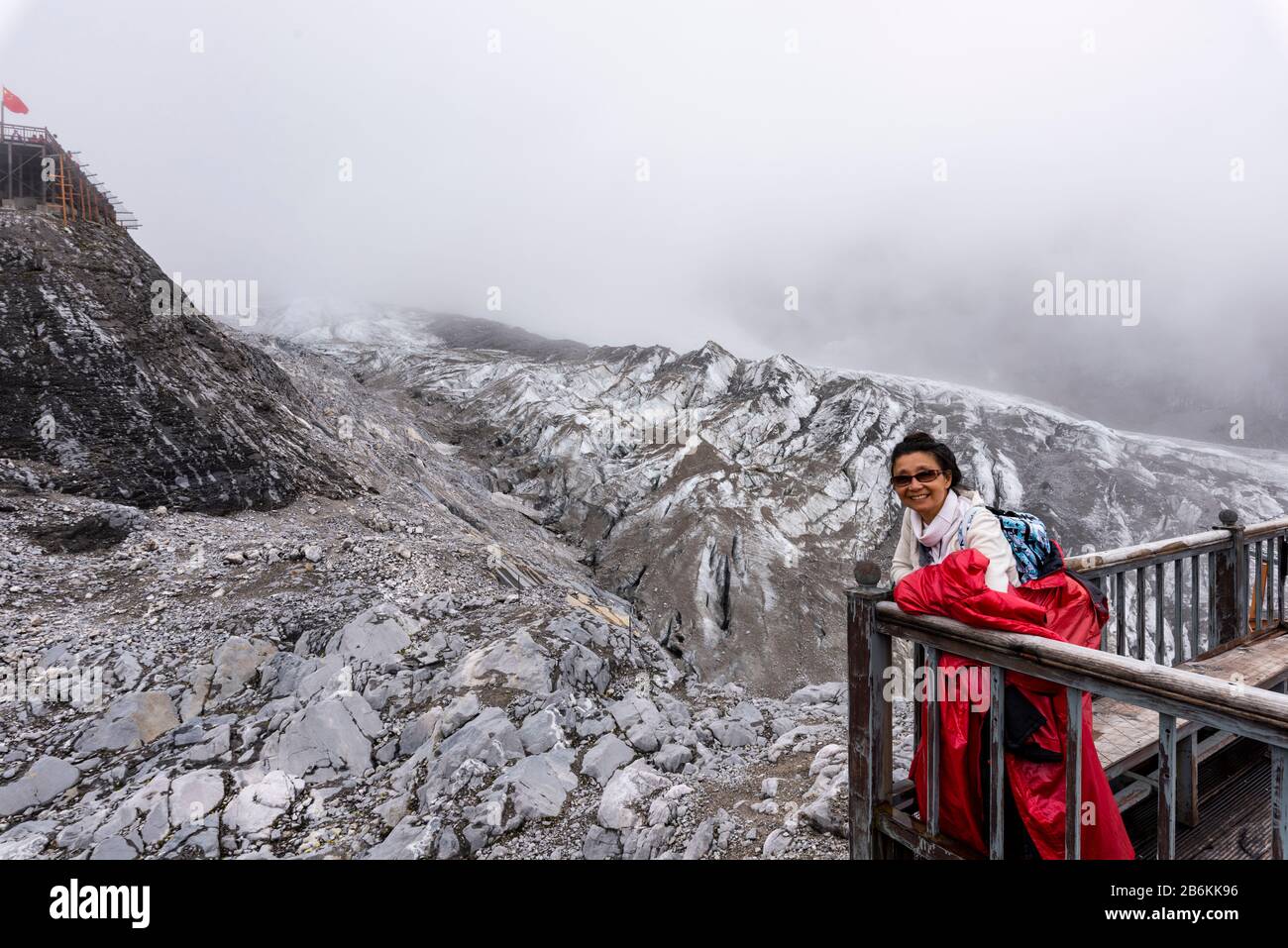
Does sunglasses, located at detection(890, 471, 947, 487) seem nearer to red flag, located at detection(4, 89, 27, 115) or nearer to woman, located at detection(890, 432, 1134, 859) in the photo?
woman, located at detection(890, 432, 1134, 859)

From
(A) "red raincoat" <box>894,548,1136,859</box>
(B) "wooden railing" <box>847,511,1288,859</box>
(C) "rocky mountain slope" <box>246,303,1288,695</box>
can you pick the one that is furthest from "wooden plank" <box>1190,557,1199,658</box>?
(C) "rocky mountain slope" <box>246,303,1288,695</box>

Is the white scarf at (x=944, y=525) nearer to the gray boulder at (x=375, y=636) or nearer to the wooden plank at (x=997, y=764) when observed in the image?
the wooden plank at (x=997, y=764)

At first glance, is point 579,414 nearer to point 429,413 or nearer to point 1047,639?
point 429,413

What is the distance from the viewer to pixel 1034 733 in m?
2.54

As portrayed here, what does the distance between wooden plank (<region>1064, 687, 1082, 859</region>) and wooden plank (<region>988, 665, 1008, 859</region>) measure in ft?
0.82

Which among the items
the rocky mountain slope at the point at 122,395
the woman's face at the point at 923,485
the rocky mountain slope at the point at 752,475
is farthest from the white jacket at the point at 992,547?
the rocky mountain slope at the point at 752,475

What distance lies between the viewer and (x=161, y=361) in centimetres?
1378

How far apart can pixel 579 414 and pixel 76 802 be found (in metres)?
29.8

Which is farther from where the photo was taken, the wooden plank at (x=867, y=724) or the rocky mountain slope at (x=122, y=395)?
the rocky mountain slope at (x=122, y=395)

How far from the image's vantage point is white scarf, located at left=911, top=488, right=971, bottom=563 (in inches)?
119

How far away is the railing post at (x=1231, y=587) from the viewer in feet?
16.6

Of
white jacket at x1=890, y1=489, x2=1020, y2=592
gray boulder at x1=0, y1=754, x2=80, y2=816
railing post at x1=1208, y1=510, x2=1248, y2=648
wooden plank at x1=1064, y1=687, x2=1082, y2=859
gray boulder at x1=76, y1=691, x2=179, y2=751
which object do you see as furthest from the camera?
gray boulder at x1=76, y1=691, x2=179, y2=751

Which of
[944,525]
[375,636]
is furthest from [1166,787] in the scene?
[375,636]
